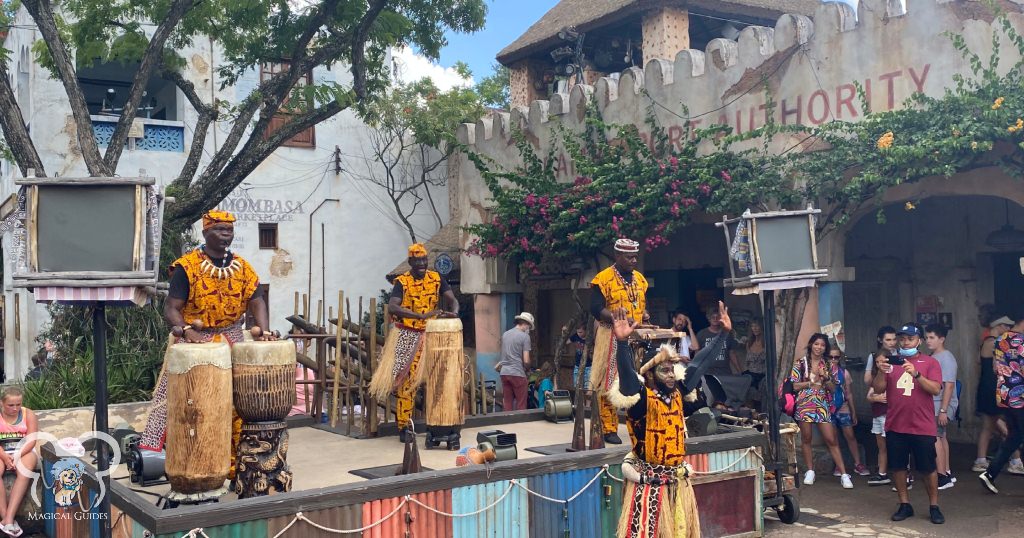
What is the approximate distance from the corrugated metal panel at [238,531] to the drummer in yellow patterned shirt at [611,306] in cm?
339

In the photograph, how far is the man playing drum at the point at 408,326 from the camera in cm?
834

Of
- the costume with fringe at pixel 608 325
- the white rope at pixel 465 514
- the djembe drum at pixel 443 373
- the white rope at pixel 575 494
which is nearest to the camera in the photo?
the white rope at pixel 465 514

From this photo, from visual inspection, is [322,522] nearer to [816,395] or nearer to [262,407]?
[262,407]

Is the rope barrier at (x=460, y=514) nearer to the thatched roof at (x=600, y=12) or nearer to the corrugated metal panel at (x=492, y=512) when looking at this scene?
the corrugated metal panel at (x=492, y=512)

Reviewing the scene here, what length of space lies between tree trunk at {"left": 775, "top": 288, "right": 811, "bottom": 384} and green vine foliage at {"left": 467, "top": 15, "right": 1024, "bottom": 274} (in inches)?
33.7

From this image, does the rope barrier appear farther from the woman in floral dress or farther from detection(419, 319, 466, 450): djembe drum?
the woman in floral dress

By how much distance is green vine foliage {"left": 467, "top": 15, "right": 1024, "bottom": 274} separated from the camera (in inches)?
371

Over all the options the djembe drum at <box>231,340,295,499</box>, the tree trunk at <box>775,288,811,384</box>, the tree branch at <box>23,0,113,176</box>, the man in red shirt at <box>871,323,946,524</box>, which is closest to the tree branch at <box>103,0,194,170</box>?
the tree branch at <box>23,0,113,176</box>

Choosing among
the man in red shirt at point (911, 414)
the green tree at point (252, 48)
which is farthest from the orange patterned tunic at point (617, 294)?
the green tree at point (252, 48)

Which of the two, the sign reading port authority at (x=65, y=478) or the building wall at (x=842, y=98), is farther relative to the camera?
the building wall at (x=842, y=98)

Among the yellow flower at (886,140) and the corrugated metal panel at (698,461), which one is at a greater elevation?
the yellow flower at (886,140)

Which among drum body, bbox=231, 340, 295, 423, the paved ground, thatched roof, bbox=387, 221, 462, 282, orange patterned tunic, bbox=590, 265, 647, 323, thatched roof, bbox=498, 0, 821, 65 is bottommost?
the paved ground

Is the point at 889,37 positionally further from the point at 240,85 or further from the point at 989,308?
the point at 240,85

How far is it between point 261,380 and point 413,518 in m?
1.34
